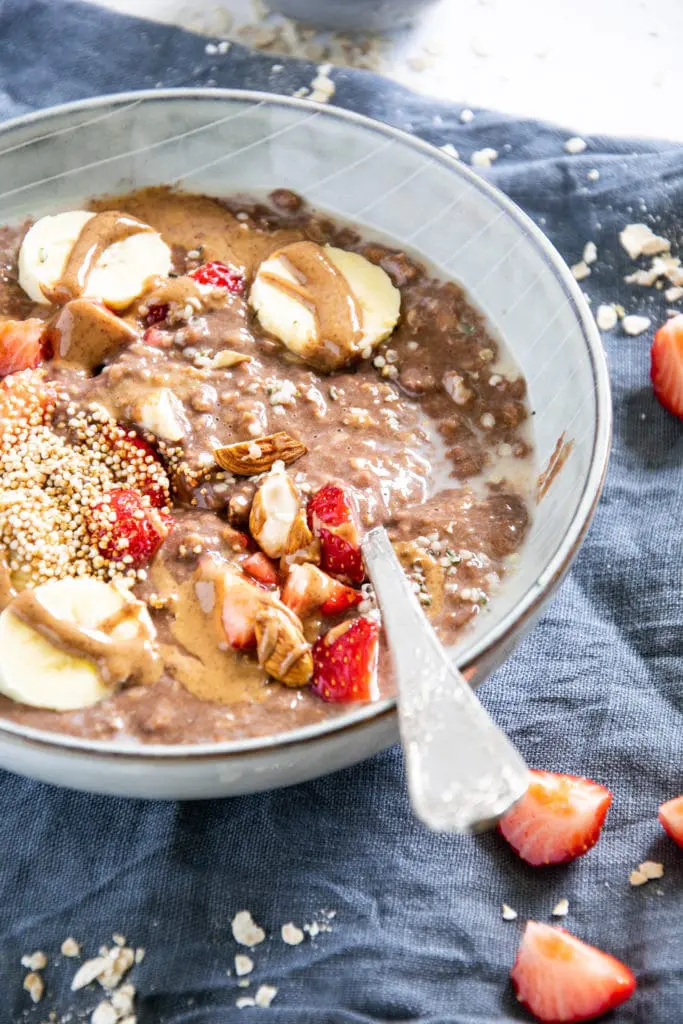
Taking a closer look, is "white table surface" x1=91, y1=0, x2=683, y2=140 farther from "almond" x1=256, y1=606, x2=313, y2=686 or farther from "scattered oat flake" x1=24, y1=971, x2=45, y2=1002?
"scattered oat flake" x1=24, y1=971, x2=45, y2=1002

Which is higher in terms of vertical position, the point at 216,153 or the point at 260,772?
the point at 216,153

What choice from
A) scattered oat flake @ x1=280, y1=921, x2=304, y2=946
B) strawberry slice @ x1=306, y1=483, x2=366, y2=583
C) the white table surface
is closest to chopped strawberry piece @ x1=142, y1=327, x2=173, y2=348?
strawberry slice @ x1=306, y1=483, x2=366, y2=583

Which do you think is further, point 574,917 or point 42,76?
point 42,76

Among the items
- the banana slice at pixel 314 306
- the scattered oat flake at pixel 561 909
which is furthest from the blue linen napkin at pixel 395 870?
the banana slice at pixel 314 306

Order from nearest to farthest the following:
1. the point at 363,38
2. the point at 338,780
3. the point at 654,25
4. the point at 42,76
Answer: the point at 338,780, the point at 42,76, the point at 363,38, the point at 654,25

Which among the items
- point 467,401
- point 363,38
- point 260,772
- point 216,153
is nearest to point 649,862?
point 260,772

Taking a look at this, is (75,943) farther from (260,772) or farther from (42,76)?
(42,76)

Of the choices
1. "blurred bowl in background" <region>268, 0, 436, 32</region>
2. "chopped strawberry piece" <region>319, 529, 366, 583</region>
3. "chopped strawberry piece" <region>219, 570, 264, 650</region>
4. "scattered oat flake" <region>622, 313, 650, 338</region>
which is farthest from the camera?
"blurred bowl in background" <region>268, 0, 436, 32</region>

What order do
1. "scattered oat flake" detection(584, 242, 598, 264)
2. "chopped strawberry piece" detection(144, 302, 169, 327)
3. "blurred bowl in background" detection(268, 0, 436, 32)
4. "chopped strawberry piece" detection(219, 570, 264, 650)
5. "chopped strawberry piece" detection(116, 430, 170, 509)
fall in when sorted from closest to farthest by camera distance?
"chopped strawberry piece" detection(219, 570, 264, 650) → "chopped strawberry piece" detection(116, 430, 170, 509) → "chopped strawberry piece" detection(144, 302, 169, 327) → "scattered oat flake" detection(584, 242, 598, 264) → "blurred bowl in background" detection(268, 0, 436, 32)
